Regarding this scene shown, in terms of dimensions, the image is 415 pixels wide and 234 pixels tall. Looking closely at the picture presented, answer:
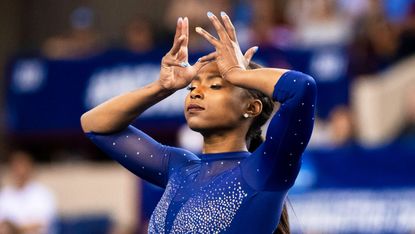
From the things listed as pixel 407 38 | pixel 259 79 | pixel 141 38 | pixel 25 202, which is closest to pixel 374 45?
pixel 407 38

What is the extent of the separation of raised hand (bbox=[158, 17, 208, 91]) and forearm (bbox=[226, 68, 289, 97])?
0.98 ft

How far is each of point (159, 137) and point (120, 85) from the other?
640 mm

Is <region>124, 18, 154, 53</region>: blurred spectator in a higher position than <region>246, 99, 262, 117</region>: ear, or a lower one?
lower

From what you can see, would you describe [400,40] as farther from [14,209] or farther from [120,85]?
[14,209]

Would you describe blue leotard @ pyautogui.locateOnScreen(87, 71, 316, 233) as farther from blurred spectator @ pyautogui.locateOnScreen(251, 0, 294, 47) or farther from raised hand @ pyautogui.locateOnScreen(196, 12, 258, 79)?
blurred spectator @ pyautogui.locateOnScreen(251, 0, 294, 47)

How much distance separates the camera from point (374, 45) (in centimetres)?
933

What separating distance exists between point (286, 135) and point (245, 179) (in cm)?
25

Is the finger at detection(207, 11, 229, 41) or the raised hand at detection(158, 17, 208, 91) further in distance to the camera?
the raised hand at detection(158, 17, 208, 91)

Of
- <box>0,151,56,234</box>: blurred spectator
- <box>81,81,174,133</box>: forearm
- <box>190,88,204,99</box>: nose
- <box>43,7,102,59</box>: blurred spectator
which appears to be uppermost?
<box>190,88,204,99</box>: nose

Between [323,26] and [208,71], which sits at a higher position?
[208,71]

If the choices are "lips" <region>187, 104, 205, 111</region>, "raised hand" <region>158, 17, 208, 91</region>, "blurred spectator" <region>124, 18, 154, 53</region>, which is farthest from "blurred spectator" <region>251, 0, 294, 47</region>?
"lips" <region>187, 104, 205, 111</region>

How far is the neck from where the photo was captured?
11.4 feet

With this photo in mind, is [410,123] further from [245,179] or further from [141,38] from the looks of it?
[245,179]

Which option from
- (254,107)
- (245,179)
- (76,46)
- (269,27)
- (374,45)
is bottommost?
(76,46)
